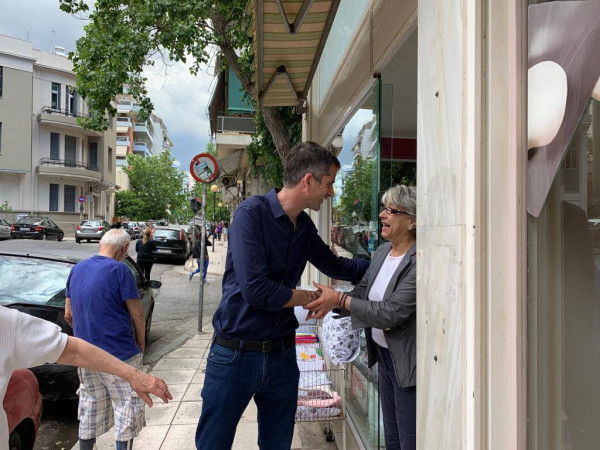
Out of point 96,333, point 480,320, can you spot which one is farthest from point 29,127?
point 480,320

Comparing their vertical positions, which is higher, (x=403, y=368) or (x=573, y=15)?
(x=573, y=15)

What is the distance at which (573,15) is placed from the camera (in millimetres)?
1062

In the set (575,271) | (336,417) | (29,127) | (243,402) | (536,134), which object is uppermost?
(29,127)

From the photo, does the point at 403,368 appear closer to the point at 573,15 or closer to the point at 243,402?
the point at 243,402

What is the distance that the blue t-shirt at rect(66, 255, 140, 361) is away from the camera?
3.29m

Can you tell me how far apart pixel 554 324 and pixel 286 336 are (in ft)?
4.92

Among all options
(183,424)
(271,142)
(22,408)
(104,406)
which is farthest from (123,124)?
(22,408)

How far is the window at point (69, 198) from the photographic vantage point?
1489 inches

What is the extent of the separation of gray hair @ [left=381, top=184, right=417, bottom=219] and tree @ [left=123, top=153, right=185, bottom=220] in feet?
178

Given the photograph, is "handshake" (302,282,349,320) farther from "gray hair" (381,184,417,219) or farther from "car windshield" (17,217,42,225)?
"car windshield" (17,217,42,225)

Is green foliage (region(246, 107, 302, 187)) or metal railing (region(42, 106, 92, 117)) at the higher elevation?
metal railing (region(42, 106, 92, 117))

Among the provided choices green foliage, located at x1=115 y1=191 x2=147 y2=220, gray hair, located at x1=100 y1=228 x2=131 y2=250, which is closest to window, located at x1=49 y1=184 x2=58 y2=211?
green foliage, located at x1=115 y1=191 x2=147 y2=220

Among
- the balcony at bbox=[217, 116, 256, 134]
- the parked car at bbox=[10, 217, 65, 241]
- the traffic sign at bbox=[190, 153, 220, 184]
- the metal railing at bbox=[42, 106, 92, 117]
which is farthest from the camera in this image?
the metal railing at bbox=[42, 106, 92, 117]

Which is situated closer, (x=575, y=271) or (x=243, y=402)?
(x=575, y=271)
